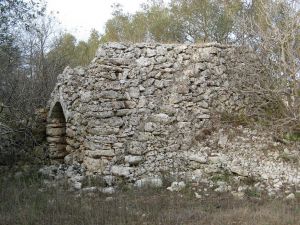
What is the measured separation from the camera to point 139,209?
6.24 m

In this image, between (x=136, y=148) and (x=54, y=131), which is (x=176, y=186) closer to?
(x=136, y=148)

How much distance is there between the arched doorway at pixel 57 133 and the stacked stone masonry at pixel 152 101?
1.37m

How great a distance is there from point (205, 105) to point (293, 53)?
6.28 ft

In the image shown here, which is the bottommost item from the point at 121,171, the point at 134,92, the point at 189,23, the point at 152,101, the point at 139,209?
the point at 139,209

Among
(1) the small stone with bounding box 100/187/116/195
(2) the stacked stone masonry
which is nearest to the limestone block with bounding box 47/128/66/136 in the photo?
(2) the stacked stone masonry

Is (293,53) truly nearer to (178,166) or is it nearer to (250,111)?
(250,111)

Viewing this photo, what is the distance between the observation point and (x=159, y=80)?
902 cm

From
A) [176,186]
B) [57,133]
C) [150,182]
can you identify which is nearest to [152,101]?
[150,182]

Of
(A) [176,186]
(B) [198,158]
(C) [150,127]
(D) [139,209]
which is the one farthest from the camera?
(C) [150,127]

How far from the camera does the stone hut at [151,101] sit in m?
8.55

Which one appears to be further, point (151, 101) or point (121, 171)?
point (151, 101)

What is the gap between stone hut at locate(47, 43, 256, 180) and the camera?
8555 mm

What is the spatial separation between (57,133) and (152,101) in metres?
3.11

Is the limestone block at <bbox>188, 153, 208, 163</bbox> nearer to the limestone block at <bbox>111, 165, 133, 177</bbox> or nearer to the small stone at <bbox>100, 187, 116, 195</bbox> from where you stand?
the limestone block at <bbox>111, 165, 133, 177</bbox>
